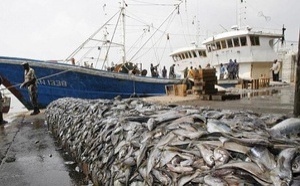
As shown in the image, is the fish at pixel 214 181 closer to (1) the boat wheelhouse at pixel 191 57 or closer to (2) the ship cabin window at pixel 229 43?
(2) the ship cabin window at pixel 229 43

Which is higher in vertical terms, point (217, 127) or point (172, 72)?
point (172, 72)

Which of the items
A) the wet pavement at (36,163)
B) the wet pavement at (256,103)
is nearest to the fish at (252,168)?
the wet pavement at (36,163)

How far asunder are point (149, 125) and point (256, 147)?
52.0 inches

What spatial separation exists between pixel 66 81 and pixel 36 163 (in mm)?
14479

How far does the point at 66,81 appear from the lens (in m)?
19.4

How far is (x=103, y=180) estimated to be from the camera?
346 cm

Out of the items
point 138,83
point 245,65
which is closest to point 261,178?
point 138,83

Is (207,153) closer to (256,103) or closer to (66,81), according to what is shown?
(256,103)

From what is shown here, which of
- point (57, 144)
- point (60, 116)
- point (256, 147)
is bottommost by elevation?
point (57, 144)

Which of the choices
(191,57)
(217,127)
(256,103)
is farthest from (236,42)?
(217,127)

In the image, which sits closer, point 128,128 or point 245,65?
point 128,128

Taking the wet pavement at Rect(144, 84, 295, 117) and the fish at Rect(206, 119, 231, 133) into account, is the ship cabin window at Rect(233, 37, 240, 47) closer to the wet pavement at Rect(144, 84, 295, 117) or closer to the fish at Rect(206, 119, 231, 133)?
the wet pavement at Rect(144, 84, 295, 117)

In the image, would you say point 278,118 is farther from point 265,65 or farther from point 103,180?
point 265,65

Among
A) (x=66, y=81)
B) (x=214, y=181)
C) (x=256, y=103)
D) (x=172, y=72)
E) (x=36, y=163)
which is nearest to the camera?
(x=214, y=181)
